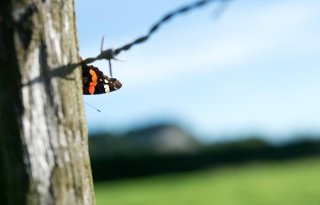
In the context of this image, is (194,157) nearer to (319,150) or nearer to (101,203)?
(319,150)

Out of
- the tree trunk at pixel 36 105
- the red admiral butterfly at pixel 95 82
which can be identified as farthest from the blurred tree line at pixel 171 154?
the tree trunk at pixel 36 105

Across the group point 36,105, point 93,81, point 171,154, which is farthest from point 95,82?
point 171,154

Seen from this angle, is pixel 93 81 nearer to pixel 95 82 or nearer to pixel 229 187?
pixel 95 82

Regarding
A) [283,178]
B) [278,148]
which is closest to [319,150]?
[278,148]

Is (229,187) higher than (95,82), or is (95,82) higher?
(95,82)

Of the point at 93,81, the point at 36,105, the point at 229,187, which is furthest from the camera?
the point at 229,187

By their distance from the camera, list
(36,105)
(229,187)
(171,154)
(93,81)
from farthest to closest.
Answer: (171,154) < (229,187) < (93,81) < (36,105)

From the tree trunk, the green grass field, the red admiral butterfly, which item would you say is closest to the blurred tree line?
the green grass field

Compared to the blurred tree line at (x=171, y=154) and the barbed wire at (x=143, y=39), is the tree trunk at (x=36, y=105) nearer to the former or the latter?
the barbed wire at (x=143, y=39)
